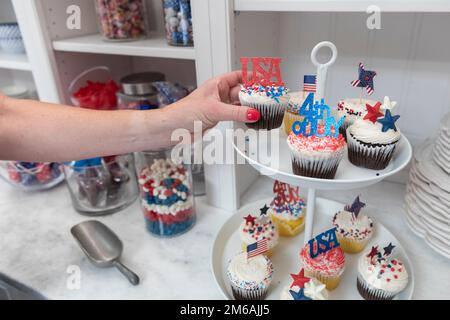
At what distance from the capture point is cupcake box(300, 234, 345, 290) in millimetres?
674

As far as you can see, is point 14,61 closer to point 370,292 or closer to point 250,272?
point 250,272

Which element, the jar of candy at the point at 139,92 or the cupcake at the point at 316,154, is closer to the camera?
Result: the cupcake at the point at 316,154

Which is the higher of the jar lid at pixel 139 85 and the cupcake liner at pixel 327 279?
the jar lid at pixel 139 85

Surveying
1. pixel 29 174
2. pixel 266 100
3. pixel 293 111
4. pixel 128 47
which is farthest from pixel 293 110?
pixel 29 174

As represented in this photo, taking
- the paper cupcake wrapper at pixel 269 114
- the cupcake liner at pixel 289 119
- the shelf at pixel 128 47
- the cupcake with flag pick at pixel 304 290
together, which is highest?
the shelf at pixel 128 47

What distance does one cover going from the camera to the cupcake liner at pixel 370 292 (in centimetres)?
65

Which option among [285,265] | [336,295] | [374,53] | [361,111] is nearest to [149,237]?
[285,265]

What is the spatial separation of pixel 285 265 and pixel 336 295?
13 cm

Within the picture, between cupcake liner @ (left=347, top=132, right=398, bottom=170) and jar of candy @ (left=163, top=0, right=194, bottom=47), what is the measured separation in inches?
18.5

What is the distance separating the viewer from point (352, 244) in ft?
2.61

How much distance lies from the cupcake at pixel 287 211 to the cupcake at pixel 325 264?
15 cm

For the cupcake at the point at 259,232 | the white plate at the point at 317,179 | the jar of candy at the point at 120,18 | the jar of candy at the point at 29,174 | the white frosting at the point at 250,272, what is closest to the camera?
the white plate at the point at 317,179

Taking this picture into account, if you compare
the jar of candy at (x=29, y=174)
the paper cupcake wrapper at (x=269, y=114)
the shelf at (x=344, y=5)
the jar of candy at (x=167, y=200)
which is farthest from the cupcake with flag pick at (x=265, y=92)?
the jar of candy at (x=29, y=174)

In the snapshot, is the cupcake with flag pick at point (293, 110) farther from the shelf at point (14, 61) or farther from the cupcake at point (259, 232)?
the shelf at point (14, 61)
